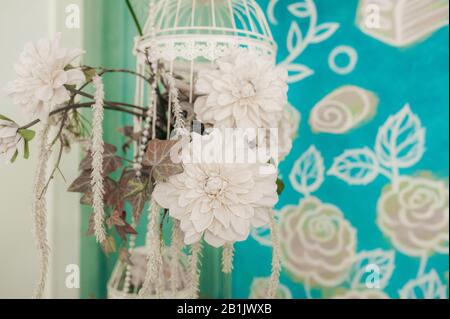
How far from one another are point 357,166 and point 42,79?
3.32ft

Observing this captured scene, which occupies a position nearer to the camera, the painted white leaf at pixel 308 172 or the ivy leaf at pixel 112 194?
the ivy leaf at pixel 112 194

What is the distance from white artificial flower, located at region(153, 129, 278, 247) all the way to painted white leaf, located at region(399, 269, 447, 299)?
3.03 feet

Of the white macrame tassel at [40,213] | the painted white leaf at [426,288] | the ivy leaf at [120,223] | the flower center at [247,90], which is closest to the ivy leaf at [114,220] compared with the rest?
the ivy leaf at [120,223]

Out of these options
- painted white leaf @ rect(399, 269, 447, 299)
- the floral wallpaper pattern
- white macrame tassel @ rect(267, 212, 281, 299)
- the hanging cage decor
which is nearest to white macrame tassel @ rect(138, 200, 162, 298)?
the hanging cage decor

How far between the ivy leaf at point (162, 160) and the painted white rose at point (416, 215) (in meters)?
0.90

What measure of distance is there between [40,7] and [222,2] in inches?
18.2

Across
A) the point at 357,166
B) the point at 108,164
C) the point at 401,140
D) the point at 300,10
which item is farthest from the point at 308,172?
the point at 108,164

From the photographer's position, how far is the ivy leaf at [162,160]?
65cm

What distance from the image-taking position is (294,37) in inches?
53.1

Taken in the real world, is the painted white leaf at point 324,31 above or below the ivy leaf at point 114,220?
above

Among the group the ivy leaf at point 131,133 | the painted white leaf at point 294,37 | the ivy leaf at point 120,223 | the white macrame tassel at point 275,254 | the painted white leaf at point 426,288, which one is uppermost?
the painted white leaf at point 294,37

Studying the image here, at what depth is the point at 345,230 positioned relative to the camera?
1.33m

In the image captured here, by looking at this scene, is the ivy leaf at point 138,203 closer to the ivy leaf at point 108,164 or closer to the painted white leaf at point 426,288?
the ivy leaf at point 108,164
